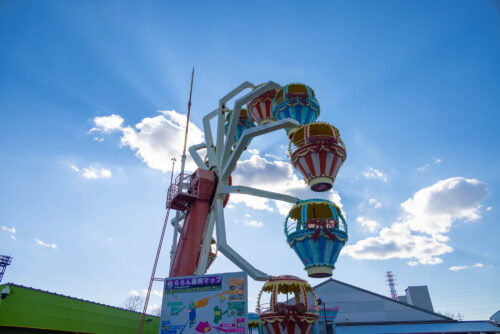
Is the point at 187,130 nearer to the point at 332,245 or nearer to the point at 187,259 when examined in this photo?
the point at 187,259

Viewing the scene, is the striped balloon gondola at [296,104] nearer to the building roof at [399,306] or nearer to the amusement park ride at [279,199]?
the amusement park ride at [279,199]

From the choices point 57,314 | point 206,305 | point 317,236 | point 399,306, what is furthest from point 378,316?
point 57,314

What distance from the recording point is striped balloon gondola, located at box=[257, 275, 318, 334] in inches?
661

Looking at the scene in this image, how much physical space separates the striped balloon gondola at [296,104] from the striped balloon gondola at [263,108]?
1775 mm

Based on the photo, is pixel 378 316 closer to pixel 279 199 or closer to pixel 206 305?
pixel 279 199

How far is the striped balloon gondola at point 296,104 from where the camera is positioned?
84.1 feet

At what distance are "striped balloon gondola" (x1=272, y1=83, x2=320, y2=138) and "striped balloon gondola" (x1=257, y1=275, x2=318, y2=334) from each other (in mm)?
11336

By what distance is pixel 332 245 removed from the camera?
20.5m

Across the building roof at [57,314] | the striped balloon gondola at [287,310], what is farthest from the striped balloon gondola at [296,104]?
the building roof at [57,314]

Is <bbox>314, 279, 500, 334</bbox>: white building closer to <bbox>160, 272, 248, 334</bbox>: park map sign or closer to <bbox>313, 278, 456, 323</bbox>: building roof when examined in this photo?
<bbox>313, 278, 456, 323</bbox>: building roof

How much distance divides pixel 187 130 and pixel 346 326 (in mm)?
26385

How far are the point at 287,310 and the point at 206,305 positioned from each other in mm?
4764

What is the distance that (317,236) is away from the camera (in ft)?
67.2

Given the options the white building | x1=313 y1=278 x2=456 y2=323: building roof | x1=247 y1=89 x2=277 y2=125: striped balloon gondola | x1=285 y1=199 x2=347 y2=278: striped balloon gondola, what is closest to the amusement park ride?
x1=285 y1=199 x2=347 y2=278: striped balloon gondola
